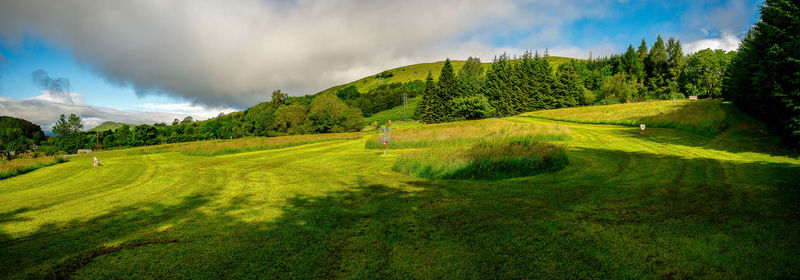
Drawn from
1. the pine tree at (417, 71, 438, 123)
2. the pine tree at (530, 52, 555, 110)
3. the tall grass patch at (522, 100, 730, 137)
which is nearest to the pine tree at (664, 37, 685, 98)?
the pine tree at (530, 52, 555, 110)

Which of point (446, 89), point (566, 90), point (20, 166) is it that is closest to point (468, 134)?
point (20, 166)

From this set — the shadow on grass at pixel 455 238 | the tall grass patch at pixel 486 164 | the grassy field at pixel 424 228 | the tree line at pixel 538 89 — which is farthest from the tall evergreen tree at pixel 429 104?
the shadow on grass at pixel 455 238

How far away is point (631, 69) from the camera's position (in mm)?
102875

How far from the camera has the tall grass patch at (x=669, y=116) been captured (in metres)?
26.3

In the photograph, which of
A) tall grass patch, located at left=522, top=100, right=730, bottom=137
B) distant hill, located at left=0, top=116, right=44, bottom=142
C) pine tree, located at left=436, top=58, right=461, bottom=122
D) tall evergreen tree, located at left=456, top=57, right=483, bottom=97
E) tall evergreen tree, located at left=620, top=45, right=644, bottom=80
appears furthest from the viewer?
tall evergreen tree, located at left=620, top=45, right=644, bottom=80

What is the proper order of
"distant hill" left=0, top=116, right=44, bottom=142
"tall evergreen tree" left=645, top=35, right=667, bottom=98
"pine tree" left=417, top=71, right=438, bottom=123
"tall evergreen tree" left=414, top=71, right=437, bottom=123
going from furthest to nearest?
1. "tall evergreen tree" left=645, top=35, right=667, bottom=98
2. "tall evergreen tree" left=414, top=71, right=437, bottom=123
3. "pine tree" left=417, top=71, right=438, bottom=123
4. "distant hill" left=0, top=116, right=44, bottom=142

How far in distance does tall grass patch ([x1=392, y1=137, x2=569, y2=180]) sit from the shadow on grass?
3099mm

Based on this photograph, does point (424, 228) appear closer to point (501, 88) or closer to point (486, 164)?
point (486, 164)

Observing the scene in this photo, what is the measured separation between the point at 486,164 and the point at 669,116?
3296 centimetres

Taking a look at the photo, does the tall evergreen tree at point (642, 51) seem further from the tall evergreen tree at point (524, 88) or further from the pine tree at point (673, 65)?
the tall evergreen tree at point (524, 88)

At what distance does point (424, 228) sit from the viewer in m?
5.60

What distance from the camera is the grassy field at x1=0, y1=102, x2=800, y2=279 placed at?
4062mm

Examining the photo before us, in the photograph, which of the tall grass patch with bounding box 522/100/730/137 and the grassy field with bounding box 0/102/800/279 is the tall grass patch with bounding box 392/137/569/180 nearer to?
the grassy field with bounding box 0/102/800/279

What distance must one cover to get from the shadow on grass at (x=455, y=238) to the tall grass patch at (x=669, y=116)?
24.2 meters
